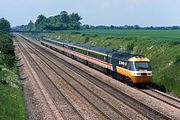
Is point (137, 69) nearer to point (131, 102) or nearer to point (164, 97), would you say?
point (164, 97)

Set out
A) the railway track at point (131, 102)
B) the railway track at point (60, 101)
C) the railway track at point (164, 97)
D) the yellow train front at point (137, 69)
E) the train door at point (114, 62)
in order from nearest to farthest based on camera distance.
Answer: the railway track at point (60, 101)
the railway track at point (131, 102)
the railway track at point (164, 97)
the yellow train front at point (137, 69)
the train door at point (114, 62)

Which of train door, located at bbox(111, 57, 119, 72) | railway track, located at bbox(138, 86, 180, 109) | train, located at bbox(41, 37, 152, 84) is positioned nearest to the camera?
railway track, located at bbox(138, 86, 180, 109)

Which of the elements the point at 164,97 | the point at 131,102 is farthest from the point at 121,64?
the point at 131,102

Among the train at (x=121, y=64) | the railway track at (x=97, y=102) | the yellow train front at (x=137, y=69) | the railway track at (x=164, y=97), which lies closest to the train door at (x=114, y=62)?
the train at (x=121, y=64)

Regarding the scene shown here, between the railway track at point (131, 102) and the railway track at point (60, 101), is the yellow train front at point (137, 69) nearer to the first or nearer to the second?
the railway track at point (131, 102)

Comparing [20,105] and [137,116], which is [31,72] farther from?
[137,116]

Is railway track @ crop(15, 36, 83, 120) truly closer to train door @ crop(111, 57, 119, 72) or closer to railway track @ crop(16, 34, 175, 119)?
railway track @ crop(16, 34, 175, 119)

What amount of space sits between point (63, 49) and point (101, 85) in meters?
50.9

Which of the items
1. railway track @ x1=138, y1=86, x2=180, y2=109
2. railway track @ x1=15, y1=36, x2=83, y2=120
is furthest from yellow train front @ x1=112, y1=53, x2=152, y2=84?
railway track @ x1=15, y1=36, x2=83, y2=120

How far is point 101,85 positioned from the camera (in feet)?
133

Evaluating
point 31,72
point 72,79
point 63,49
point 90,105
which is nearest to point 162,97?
point 90,105

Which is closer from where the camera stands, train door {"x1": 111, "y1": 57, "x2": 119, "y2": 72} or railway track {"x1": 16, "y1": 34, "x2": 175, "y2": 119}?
railway track {"x1": 16, "y1": 34, "x2": 175, "y2": 119}

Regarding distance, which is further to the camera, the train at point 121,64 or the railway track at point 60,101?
the train at point 121,64

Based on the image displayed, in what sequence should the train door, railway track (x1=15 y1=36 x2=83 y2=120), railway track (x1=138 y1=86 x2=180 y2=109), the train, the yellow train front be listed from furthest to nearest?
the train door
the train
the yellow train front
railway track (x1=138 y1=86 x2=180 y2=109)
railway track (x1=15 y1=36 x2=83 y2=120)
